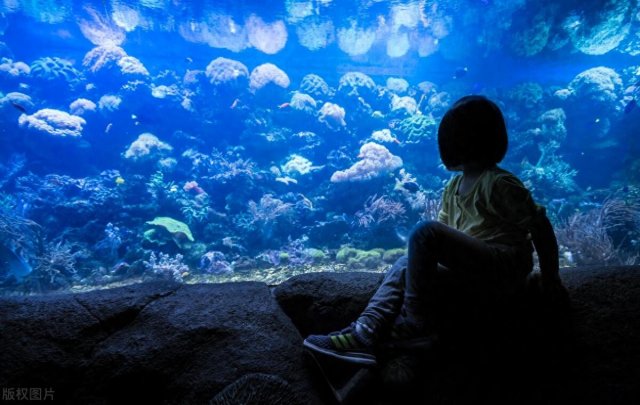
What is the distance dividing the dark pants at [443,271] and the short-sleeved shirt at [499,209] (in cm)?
8

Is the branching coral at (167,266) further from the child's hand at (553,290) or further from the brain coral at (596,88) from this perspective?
the brain coral at (596,88)

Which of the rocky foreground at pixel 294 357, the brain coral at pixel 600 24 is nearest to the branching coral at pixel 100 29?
the rocky foreground at pixel 294 357

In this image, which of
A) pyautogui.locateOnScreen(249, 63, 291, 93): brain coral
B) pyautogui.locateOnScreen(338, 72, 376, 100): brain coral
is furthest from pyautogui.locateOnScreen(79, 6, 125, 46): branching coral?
pyautogui.locateOnScreen(338, 72, 376, 100): brain coral

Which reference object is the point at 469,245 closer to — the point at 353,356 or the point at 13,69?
the point at 353,356

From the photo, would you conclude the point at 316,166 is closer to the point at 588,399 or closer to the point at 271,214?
the point at 271,214

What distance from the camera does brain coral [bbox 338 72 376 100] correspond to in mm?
18547

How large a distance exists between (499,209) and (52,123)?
786 inches

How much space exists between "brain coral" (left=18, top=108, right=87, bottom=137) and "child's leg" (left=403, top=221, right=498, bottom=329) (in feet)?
63.0

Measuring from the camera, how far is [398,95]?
2053 cm

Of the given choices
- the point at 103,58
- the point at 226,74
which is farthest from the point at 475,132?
the point at 103,58

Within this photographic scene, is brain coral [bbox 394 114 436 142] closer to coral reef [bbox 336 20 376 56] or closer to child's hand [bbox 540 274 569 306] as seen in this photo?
coral reef [bbox 336 20 376 56]

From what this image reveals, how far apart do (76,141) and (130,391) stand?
60.4 ft

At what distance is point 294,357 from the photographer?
1850 millimetres

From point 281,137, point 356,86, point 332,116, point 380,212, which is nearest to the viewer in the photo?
point 380,212
